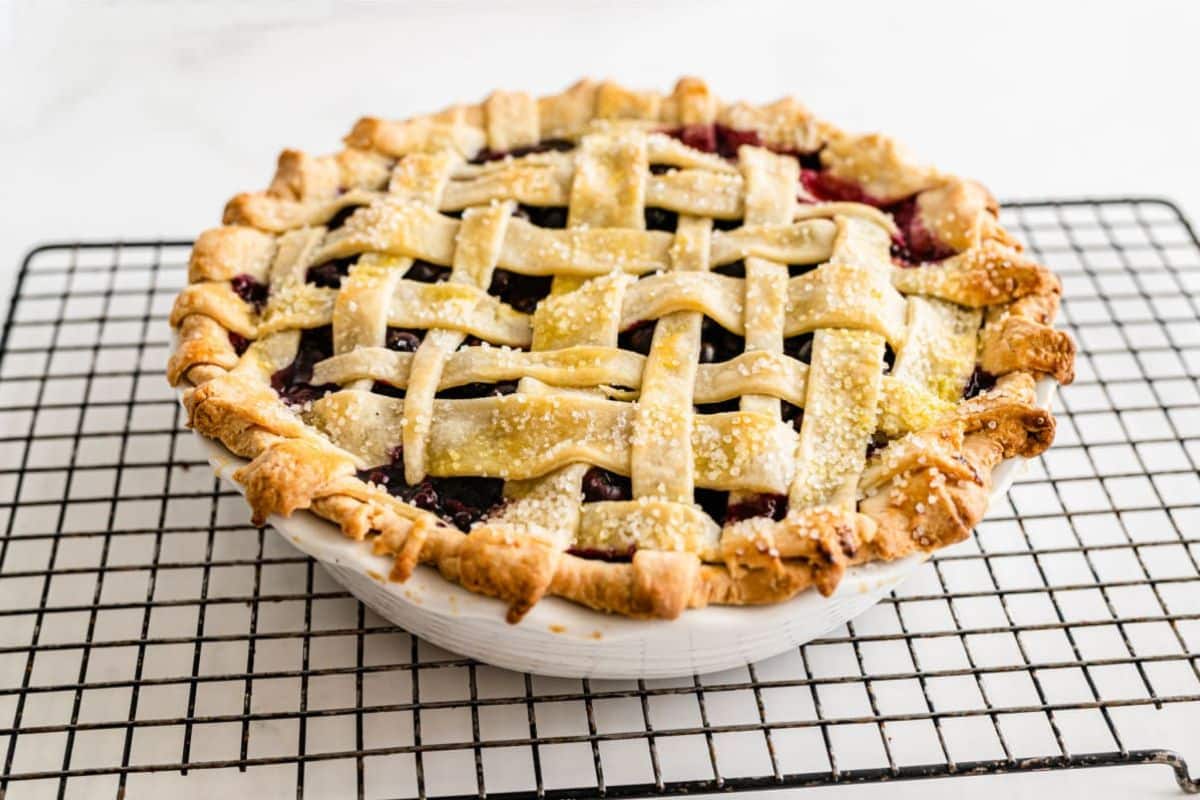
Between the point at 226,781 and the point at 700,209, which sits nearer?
the point at 226,781

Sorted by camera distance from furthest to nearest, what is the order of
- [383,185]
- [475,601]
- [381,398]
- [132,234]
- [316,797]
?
[132,234] < [383,185] < [381,398] < [316,797] < [475,601]

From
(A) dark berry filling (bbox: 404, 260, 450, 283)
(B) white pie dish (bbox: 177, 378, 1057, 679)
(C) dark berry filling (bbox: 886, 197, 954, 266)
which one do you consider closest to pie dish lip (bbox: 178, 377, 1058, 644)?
(B) white pie dish (bbox: 177, 378, 1057, 679)

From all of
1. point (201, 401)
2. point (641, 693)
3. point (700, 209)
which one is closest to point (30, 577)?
point (201, 401)

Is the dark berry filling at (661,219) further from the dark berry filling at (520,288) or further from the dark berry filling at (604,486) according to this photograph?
the dark berry filling at (604,486)

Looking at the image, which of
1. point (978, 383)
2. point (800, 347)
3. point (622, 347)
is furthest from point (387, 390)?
point (978, 383)

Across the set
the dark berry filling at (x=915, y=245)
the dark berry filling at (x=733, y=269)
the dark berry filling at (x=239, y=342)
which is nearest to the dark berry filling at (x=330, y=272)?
the dark berry filling at (x=239, y=342)

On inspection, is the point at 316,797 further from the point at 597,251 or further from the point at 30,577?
the point at 597,251

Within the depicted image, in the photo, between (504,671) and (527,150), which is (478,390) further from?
(527,150)
